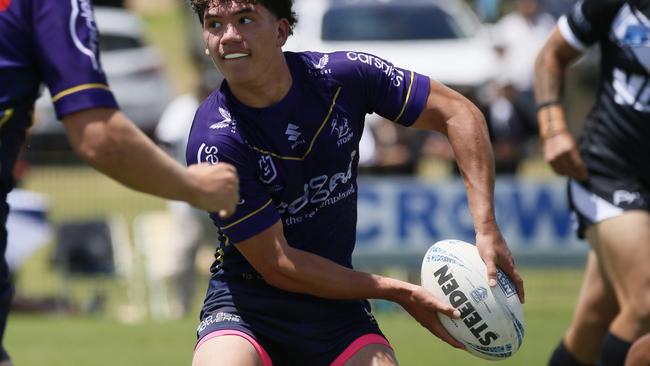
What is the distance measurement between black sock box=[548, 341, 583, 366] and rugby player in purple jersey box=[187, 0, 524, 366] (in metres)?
1.82

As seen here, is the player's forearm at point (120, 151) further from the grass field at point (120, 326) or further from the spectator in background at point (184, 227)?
the spectator in background at point (184, 227)

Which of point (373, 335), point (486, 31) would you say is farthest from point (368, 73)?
point (486, 31)

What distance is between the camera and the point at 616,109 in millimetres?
6207

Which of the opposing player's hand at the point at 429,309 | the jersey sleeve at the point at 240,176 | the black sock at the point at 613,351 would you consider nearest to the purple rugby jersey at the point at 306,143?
the jersey sleeve at the point at 240,176

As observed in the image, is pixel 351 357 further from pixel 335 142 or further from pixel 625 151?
pixel 625 151

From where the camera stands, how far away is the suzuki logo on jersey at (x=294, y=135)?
4766mm

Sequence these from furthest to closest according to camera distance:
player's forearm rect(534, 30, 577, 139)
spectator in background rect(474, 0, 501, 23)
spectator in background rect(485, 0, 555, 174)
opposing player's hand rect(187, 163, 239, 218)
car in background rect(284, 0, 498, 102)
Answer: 1. spectator in background rect(474, 0, 501, 23)
2. car in background rect(284, 0, 498, 102)
3. spectator in background rect(485, 0, 555, 174)
4. player's forearm rect(534, 30, 577, 139)
5. opposing player's hand rect(187, 163, 239, 218)

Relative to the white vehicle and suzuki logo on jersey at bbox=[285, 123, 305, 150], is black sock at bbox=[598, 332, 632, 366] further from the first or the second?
the white vehicle

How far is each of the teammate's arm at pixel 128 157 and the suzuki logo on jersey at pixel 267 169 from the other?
0.82 metres

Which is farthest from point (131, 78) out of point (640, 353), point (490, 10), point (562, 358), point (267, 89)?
point (267, 89)

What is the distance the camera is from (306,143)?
4.79 m

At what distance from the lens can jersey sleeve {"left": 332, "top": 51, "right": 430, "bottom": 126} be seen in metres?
4.91

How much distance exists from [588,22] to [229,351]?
266 centimetres

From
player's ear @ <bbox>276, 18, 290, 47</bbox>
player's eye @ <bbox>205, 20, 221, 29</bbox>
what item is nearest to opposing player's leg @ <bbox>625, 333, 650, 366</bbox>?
player's ear @ <bbox>276, 18, 290, 47</bbox>
